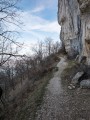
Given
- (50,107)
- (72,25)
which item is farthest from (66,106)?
(72,25)

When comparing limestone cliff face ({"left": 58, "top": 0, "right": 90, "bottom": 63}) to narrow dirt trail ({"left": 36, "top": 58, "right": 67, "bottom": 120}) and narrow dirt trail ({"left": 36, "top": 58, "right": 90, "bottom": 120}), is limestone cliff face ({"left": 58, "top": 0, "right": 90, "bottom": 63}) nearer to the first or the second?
narrow dirt trail ({"left": 36, "top": 58, "right": 90, "bottom": 120})

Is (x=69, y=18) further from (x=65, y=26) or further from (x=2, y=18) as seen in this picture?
(x=2, y=18)

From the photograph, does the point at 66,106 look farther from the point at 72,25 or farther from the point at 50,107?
the point at 72,25

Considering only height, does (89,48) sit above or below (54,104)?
above

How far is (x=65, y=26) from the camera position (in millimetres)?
33000

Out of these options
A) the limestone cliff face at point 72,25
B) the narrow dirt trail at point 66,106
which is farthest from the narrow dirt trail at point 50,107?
the limestone cliff face at point 72,25

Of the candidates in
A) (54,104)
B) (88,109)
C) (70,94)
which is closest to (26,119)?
(54,104)

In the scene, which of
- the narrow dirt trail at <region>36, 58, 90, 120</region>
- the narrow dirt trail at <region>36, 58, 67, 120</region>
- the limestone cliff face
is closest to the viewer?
the narrow dirt trail at <region>36, 58, 90, 120</region>

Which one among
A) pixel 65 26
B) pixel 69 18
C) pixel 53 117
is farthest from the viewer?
pixel 65 26

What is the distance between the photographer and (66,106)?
922 cm

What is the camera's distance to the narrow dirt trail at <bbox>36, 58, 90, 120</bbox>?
802 centimetres

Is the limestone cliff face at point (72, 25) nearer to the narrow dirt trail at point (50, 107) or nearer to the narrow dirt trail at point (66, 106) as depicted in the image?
the narrow dirt trail at point (66, 106)

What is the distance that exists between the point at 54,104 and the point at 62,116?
1751 mm

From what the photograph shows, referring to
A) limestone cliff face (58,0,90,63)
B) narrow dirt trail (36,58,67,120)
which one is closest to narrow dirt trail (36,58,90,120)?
narrow dirt trail (36,58,67,120)
